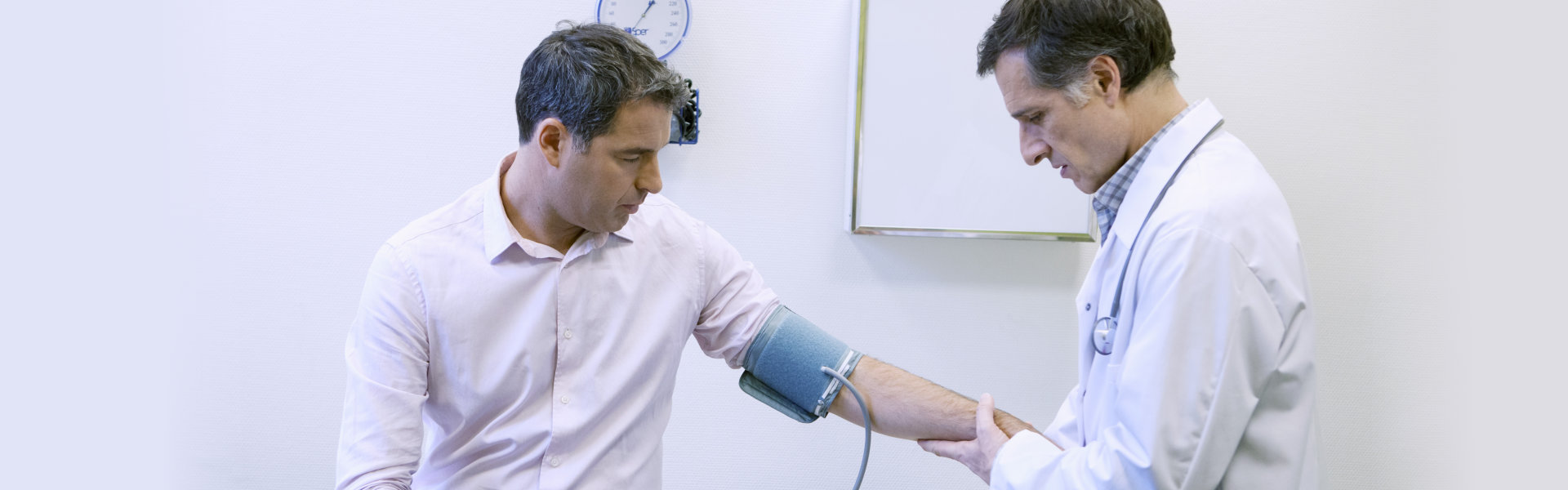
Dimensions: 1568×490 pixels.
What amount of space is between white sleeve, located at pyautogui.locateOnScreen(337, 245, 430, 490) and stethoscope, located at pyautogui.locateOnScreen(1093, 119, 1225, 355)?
0.85 metres

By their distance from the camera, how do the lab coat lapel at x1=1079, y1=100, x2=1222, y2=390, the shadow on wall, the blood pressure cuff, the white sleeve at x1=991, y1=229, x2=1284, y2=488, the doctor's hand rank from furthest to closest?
the shadow on wall < the blood pressure cuff < the doctor's hand < the lab coat lapel at x1=1079, y1=100, x2=1222, y2=390 < the white sleeve at x1=991, y1=229, x2=1284, y2=488

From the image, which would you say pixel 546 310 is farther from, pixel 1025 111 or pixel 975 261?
pixel 975 261

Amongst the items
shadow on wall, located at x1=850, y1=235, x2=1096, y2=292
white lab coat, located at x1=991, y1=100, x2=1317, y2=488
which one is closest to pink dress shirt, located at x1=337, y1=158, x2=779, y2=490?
white lab coat, located at x1=991, y1=100, x2=1317, y2=488

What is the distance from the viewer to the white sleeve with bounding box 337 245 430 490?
1.23 meters

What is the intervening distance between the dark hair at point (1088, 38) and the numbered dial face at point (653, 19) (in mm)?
976

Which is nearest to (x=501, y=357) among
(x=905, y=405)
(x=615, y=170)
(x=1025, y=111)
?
(x=615, y=170)

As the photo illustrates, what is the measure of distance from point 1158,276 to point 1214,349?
3.5 inches

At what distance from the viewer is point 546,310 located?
1.33m

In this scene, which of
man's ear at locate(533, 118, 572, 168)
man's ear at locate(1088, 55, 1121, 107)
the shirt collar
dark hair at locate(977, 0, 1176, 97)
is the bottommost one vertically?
the shirt collar

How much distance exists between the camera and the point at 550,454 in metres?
1.32

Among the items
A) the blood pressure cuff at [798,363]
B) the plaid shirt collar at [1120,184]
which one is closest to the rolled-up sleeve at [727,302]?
the blood pressure cuff at [798,363]

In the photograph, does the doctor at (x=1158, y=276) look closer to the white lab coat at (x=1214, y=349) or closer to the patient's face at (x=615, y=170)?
the white lab coat at (x=1214, y=349)

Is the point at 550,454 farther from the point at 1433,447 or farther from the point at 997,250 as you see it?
the point at 1433,447

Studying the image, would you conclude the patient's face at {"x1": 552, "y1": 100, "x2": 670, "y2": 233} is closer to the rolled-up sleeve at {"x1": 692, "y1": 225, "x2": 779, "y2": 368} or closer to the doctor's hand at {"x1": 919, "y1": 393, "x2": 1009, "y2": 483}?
the rolled-up sleeve at {"x1": 692, "y1": 225, "x2": 779, "y2": 368}
